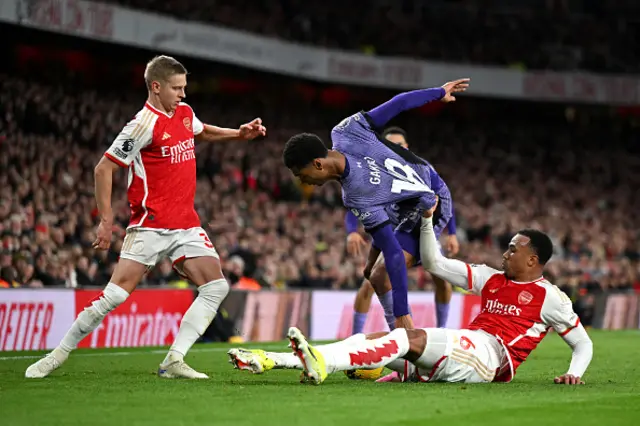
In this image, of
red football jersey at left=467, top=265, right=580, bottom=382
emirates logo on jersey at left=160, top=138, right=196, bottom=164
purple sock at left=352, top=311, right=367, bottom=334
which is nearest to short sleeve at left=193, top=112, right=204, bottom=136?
emirates logo on jersey at left=160, top=138, right=196, bottom=164

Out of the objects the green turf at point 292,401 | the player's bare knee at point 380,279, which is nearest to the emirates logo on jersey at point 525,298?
the green turf at point 292,401

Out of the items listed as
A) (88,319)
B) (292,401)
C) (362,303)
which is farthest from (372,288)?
(292,401)

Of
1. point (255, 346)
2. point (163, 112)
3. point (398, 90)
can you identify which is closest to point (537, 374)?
point (163, 112)

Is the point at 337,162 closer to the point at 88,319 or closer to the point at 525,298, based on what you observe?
the point at 525,298

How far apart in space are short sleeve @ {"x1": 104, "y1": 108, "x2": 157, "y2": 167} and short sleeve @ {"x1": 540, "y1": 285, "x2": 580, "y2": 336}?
10.4 feet

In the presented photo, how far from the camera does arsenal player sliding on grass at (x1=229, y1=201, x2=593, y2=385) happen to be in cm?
708

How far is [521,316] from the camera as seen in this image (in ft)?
24.5

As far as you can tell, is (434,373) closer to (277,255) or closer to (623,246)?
(277,255)

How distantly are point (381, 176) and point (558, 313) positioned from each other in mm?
1645

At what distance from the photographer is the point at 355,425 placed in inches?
204

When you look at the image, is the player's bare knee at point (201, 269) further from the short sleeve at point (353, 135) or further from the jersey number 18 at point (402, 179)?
the jersey number 18 at point (402, 179)

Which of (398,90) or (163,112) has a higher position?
(398,90)

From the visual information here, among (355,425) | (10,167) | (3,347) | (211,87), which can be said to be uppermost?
(211,87)

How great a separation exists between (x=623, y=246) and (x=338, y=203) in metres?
8.67
